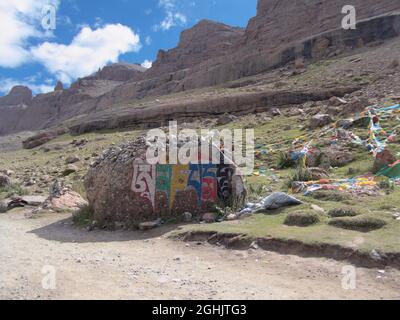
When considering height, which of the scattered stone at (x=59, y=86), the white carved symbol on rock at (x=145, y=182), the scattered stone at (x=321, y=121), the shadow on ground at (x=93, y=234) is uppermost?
the scattered stone at (x=59, y=86)

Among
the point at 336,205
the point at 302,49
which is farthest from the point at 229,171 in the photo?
the point at 302,49

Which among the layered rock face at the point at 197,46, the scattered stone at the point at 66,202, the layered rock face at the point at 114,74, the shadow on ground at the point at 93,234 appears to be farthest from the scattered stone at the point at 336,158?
the layered rock face at the point at 114,74

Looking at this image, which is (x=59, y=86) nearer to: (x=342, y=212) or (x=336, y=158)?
(x=336, y=158)

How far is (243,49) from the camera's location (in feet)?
230

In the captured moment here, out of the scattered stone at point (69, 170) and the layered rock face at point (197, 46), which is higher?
the layered rock face at point (197, 46)

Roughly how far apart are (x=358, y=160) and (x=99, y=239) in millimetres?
8366

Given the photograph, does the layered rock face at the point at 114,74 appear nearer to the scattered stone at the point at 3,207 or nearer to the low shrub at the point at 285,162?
the scattered stone at the point at 3,207

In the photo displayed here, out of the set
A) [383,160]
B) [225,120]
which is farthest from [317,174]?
[225,120]

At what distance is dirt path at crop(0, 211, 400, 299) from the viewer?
4645mm

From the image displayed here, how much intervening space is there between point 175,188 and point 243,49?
64.3 metres

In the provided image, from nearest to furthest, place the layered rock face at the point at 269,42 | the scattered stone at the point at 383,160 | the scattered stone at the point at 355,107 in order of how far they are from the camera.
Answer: the scattered stone at the point at 383,160 < the scattered stone at the point at 355,107 < the layered rock face at the point at 269,42

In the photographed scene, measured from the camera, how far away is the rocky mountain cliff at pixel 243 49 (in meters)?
49.1

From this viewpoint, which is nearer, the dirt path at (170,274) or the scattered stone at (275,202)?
the dirt path at (170,274)

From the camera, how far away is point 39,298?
440 centimetres
